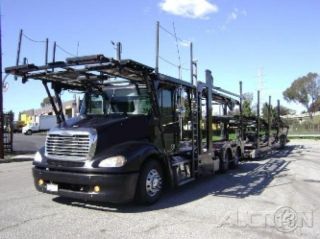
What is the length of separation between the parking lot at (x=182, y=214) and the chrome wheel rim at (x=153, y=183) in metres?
0.28

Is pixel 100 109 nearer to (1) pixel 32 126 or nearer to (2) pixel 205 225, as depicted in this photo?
(2) pixel 205 225

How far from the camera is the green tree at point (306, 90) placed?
115 meters

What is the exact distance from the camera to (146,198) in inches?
328

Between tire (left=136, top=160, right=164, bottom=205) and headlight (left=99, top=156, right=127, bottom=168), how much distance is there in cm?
60

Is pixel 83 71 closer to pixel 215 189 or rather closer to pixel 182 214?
pixel 182 214

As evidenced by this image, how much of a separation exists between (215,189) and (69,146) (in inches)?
162

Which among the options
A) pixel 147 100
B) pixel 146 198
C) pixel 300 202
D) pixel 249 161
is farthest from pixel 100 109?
pixel 249 161

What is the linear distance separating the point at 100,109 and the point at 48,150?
181 cm

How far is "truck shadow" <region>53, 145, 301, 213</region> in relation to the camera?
333 inches

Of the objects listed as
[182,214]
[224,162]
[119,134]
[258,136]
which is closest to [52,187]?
[119,134]

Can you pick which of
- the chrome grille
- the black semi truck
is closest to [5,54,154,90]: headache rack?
the black semi truck

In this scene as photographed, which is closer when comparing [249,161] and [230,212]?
[230,212]

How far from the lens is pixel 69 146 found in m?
8.21

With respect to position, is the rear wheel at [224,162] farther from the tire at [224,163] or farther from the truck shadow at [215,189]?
the truck shadow at [215,189]
